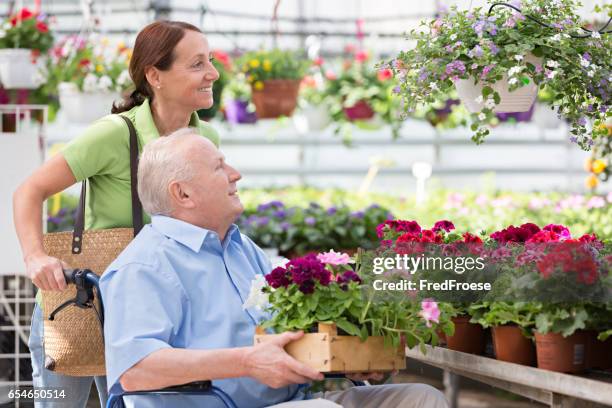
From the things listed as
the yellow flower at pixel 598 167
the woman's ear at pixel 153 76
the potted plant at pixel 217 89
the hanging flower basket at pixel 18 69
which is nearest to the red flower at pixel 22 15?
the hanging flower basket at pixel 18 69

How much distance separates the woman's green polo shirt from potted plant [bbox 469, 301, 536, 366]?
85 cm

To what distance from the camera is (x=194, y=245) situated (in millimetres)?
2033

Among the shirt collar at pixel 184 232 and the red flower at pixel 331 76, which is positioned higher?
the red flower at pixel 331 76

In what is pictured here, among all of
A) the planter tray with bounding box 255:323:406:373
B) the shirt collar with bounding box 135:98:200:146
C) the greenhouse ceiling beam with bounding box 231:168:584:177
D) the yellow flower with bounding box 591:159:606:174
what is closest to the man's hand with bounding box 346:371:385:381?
the planter tray with bounding box 255:323:406:373

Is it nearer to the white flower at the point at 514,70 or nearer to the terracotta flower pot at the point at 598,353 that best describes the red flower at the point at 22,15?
the white flower at the point at 514,70

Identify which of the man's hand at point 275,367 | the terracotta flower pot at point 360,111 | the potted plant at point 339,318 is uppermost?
the terracotta flower pot at point 360,111

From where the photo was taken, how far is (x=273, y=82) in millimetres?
5969

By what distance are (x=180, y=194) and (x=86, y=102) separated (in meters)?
3.13

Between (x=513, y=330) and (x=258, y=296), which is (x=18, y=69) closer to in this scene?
(x=258, y=296)

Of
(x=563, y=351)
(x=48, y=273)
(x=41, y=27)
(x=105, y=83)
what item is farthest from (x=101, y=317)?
(x=41, y=27)

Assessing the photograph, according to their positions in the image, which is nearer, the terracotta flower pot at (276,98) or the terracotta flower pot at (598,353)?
the terracotta flower pot at (598,353)

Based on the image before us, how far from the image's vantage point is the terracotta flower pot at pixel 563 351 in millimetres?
1880

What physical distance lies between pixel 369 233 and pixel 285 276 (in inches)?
142

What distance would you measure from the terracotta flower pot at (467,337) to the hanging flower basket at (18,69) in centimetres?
335
